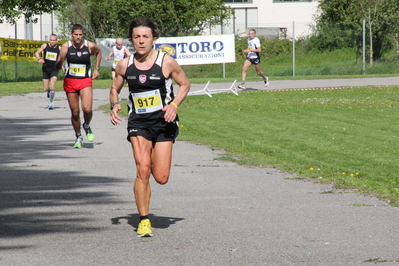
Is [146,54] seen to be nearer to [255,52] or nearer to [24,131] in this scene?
[24,131]

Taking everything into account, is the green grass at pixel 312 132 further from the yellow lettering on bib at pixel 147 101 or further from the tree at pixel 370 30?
the tree at pixel 370 30

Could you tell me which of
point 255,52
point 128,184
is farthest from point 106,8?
point 128,184

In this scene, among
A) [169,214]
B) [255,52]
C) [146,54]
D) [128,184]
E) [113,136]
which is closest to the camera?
[146,54]

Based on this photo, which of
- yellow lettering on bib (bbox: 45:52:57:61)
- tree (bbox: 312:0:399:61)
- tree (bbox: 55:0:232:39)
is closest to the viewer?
yellow lettering on bib (bbox: 45:52:57:61)

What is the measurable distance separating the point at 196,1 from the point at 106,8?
→ 512 centimetres

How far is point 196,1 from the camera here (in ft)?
133

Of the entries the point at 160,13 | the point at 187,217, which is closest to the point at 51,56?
the point at 187,217

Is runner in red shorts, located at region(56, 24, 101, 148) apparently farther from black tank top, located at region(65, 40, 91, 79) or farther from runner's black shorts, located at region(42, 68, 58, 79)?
runner's black shorts, located at region(42, 68, 58, 79)

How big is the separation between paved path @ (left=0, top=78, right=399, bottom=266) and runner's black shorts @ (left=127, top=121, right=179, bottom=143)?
0.77 meters

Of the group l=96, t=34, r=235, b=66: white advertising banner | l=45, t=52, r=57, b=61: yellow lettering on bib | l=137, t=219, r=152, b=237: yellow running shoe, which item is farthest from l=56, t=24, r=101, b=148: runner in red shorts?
l=96, t=34, r=235, b=66: white advertising banner

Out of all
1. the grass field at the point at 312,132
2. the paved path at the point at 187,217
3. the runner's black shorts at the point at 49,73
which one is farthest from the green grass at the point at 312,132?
the runner's black shorts at the point at 49,73

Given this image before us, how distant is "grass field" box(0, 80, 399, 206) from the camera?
950cm

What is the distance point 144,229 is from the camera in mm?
5988

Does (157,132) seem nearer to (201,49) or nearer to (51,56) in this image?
(51,56)
